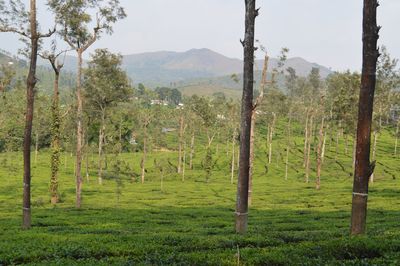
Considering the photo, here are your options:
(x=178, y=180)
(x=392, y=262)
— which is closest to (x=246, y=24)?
(x=392, y=262)

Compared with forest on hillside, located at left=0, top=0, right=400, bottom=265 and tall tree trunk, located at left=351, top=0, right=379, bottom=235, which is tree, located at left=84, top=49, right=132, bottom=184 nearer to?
forest on hillside, located at left=0, top=0, right=400, bottom=265

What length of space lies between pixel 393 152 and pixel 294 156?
3156 cm

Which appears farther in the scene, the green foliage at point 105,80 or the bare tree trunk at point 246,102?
the green foliage at point 105,80

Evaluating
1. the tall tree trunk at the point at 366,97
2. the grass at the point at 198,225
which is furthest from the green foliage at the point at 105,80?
the tall tree trunk at the point at 366,97

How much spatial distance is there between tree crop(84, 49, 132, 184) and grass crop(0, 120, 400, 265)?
17167 millimetres

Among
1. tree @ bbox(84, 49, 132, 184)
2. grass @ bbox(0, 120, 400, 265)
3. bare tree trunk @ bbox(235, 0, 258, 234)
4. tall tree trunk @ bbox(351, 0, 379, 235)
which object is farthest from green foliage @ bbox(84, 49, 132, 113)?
tall tree trunk @ bbox(351, 0, 379, 235)

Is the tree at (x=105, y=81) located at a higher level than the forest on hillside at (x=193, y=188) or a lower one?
higher

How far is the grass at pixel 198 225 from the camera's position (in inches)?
503

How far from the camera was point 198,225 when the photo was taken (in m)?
32.3

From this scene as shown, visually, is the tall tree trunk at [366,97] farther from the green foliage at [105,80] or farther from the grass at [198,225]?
the green foliage at [105,80]

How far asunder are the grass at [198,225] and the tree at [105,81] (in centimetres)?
1717

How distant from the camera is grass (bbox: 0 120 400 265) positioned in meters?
12.8

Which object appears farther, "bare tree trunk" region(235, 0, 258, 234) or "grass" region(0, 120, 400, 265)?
"bare tree trunk" region(235, 0, 258, 234)

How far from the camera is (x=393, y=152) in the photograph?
129 m
